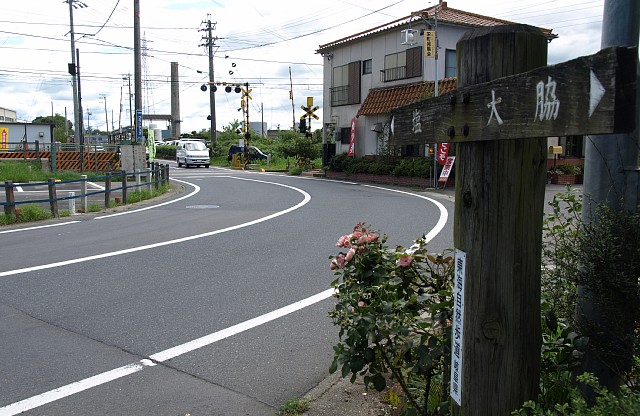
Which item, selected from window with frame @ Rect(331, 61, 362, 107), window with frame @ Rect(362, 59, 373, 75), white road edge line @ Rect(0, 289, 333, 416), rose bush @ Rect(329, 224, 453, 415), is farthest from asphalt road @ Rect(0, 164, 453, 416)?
window with frame @ Rect(331, 61, 362, 107)

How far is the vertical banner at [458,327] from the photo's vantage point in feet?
8.48

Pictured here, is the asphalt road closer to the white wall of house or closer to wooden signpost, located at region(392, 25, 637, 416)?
wooden signpost, located at region(392, 25, 637, 416)

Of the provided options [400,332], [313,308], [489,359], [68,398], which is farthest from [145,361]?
[489,359]

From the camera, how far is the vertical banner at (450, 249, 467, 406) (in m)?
2.59

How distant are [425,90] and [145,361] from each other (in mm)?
23810

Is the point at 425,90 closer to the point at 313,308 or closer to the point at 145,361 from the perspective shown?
the point at 313,308

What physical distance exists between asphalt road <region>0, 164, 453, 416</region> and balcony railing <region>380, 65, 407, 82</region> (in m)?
19.4

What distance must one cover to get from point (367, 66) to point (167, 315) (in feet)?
98.1

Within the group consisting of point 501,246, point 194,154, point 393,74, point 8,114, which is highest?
point 8,114

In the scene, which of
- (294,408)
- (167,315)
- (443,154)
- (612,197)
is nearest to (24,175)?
(443,154)

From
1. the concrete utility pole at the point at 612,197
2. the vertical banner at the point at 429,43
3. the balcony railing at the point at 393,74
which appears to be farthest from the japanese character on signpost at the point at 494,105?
the balcony railing at the point at 393,74

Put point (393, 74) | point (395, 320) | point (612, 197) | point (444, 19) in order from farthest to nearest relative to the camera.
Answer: point (393, 74)
point (444, 19)
point (395, 320)
point (612, 197)

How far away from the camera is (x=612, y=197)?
2.94 m

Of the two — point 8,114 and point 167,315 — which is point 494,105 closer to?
point 167,315
